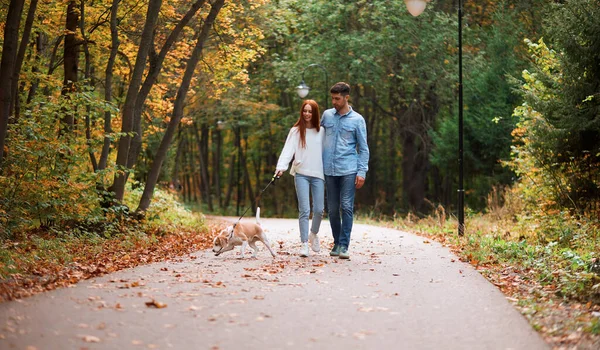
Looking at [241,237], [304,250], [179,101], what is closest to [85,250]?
Result: [241,237]

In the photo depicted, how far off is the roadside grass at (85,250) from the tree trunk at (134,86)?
2.93ft

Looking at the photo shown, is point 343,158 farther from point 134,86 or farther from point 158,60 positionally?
point 158,60

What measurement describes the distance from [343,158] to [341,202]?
25.4 inches

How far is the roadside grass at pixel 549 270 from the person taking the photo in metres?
6.41

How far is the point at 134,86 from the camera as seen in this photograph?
52.2 ft

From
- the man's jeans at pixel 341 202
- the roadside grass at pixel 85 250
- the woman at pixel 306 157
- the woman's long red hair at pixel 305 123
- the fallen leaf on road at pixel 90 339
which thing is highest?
the woman's long red hair at pixel 305 123

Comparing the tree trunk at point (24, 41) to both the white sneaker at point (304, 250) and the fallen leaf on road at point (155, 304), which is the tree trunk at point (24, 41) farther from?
the fallen leaf on road at point (155, 304)

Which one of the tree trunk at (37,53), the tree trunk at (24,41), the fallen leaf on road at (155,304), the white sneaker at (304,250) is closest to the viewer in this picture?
the fallen leaf on road at (155,304)

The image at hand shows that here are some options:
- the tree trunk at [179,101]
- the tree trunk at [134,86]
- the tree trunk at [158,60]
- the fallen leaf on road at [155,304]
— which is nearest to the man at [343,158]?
the fallen leaf on road at [155,304]

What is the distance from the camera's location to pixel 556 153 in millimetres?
15195

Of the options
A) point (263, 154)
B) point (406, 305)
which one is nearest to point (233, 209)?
point (263, 154)

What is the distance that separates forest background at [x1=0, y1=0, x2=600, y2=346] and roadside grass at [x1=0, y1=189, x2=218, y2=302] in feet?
0.36

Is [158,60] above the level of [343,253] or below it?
above

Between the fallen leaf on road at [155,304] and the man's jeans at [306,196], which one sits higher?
the man's jeans at [306,196]
